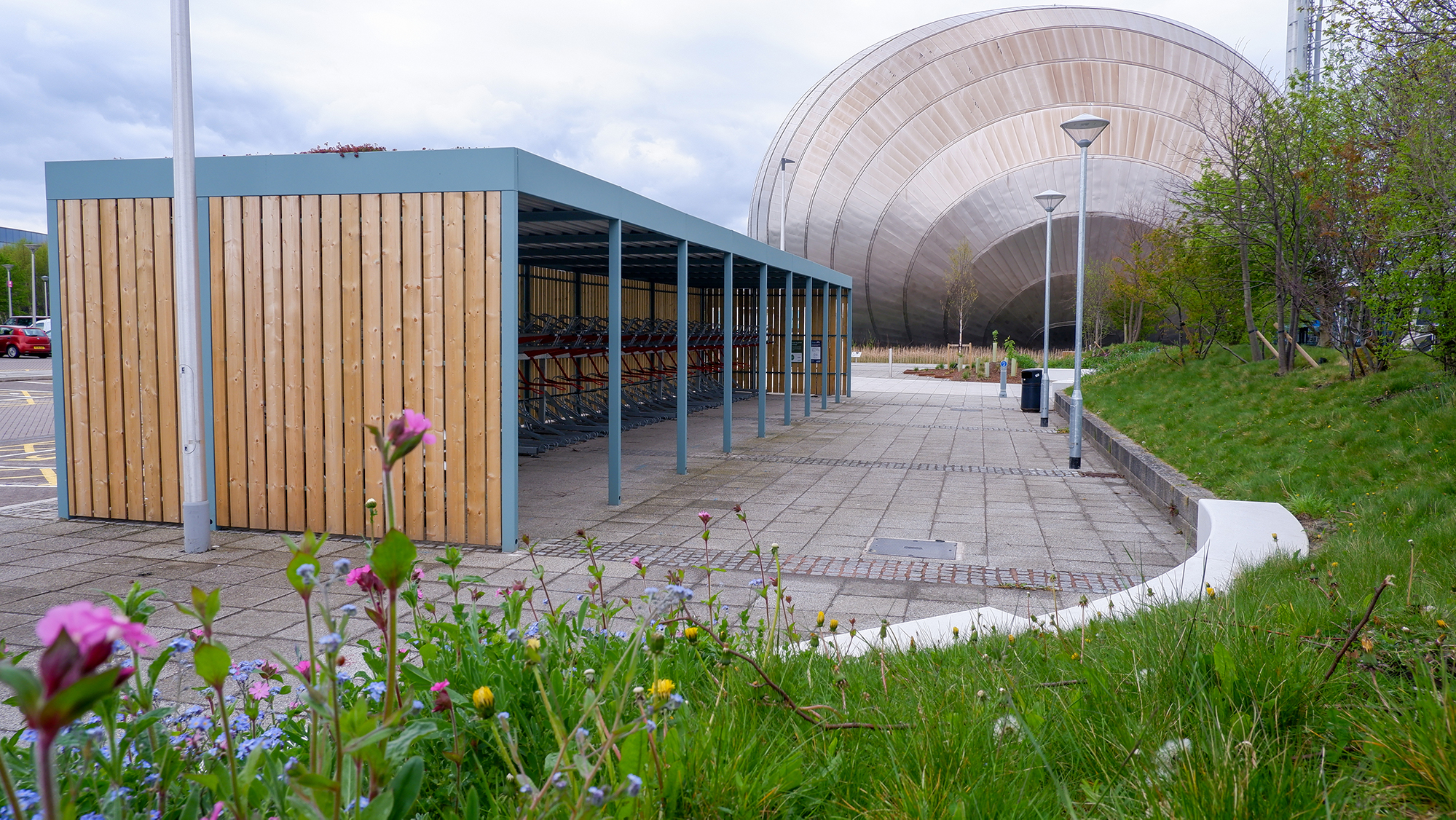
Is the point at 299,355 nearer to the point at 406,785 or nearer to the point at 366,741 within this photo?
the point at 406,785

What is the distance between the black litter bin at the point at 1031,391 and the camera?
67.3 feet

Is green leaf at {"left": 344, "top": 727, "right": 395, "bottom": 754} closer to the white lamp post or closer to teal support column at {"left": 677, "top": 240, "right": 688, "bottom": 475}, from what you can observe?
the white lamp post

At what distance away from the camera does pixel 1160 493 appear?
9.35 metres

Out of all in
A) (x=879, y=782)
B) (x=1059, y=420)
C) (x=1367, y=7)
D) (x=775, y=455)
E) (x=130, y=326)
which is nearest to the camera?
(x=879, y=782)

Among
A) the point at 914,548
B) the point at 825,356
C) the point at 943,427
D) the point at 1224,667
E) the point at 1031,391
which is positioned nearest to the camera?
the point at 1224,667

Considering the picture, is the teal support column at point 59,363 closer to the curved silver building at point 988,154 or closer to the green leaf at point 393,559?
the green leaf at point 393,559

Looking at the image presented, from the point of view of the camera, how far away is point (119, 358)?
7.76 m

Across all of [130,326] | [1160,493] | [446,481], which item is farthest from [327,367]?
[1160,493]

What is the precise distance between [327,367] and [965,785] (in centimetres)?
614

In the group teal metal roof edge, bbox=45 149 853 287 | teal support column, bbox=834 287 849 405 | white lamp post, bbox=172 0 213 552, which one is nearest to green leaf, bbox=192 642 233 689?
teal metal roof edge, bbox=45 149 853 287

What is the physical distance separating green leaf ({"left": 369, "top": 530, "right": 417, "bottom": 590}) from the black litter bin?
20271 mm

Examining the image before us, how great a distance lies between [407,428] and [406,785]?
57 cm

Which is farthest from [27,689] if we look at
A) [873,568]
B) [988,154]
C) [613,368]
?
[988,154]

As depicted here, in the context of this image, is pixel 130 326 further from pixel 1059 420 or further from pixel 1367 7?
pixel 1059 420
